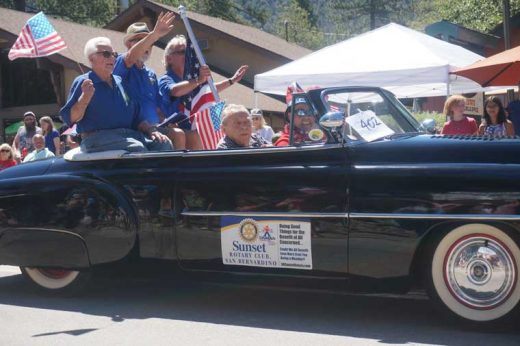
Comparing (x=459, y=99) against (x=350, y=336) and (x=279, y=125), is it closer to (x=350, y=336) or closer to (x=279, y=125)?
(x=350, y=336)

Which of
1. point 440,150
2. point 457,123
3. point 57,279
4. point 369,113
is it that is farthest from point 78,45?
point 440,150

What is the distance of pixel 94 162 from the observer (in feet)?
18.3

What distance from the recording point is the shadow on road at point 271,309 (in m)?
4.45

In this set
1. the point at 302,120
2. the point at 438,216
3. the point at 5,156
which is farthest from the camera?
the point at 5,156

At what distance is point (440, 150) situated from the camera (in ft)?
15.0

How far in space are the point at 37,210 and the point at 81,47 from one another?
15.5m

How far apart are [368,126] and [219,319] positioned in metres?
1.66

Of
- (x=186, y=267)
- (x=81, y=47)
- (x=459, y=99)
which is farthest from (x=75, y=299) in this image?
(x=81, y=47)

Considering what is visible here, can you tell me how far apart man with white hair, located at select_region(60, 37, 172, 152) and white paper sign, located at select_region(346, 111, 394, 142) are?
65.3 inches

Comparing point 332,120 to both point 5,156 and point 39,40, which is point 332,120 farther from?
point 5,156

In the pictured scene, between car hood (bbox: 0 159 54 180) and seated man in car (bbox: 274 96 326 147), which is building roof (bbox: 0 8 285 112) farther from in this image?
seated man in car (bbox: 274 96 326 147)

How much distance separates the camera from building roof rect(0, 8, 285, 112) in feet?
61.1

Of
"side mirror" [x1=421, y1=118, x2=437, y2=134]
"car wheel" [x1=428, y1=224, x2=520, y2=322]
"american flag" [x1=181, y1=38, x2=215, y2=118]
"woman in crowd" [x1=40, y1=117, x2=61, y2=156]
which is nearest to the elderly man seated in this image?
"side mirror" [x1=421, y1=118, x2=437, y2=134]

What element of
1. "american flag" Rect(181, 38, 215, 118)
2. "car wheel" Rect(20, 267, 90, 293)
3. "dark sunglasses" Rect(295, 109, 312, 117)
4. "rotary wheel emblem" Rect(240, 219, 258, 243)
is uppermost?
"american flag" Rect(181, 38, 215, 118)
